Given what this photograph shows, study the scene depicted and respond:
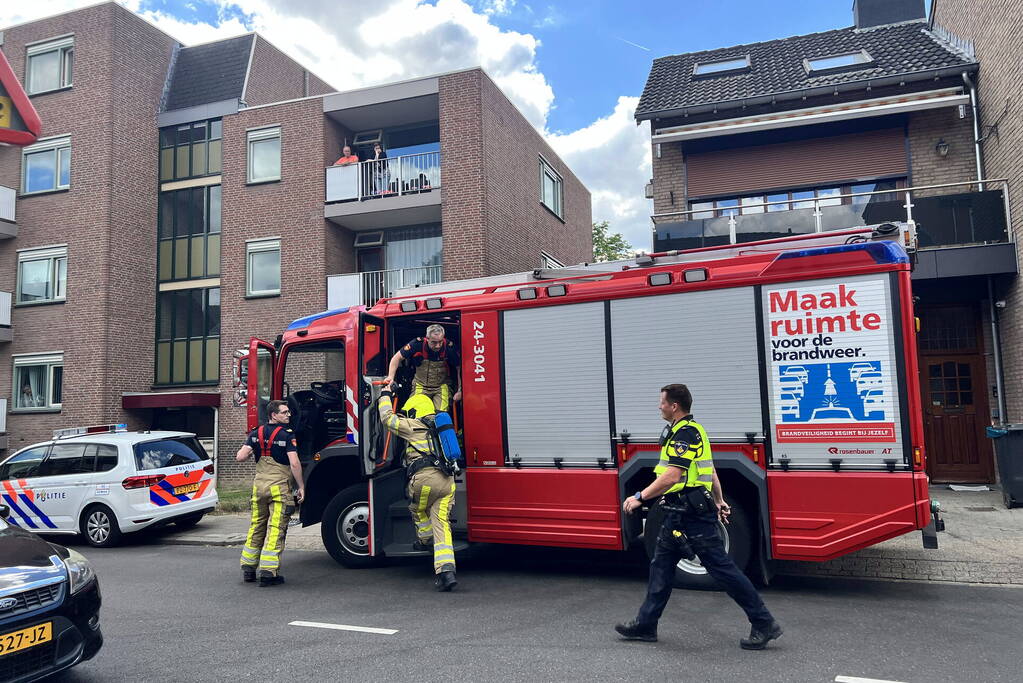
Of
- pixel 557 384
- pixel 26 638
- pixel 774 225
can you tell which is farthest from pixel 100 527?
pixel 774 225

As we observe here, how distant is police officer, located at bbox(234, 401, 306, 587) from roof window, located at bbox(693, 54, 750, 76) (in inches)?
480

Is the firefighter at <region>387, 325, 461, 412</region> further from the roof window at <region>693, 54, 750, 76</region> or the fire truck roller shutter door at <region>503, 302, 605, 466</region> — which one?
the roof window at <region>693, 54, 750, 76</region>

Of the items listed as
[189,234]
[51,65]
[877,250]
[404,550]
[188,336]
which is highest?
[51,65]

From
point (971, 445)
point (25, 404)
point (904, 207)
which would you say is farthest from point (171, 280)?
point (971, 445)

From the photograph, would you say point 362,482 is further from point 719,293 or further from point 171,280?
point 171,280

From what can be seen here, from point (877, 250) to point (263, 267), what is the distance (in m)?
15.3

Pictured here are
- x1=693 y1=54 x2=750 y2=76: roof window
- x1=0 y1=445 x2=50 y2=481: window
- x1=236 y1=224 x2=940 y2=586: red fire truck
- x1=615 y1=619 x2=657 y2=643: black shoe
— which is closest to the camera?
x1=615 y1=619 x2=657 y2=643: black shoe

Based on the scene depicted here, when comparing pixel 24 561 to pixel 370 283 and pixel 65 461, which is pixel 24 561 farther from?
pixel 370 283

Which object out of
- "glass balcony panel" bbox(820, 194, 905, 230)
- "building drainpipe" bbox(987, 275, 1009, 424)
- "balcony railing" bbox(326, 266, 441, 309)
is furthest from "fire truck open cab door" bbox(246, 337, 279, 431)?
"building drainpipe" bbox(987, 275, 1009, 424)

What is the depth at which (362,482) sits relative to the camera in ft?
25.8

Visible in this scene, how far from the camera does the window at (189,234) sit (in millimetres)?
19719

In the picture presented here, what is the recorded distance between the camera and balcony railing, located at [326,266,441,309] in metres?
17.0

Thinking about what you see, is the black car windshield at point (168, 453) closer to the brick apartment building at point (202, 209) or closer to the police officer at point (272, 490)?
the police officer at point (272, 490)

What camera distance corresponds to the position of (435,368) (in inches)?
295
